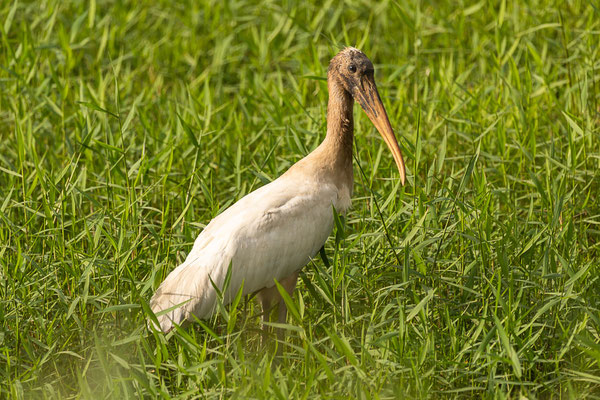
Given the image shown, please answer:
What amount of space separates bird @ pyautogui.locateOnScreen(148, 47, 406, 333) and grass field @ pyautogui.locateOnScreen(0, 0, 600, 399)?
0.14m

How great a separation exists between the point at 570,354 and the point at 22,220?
2.93m

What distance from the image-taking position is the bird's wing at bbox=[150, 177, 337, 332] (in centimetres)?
417

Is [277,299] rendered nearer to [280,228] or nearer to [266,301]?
[266,301]

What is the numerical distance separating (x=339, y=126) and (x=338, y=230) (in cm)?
76

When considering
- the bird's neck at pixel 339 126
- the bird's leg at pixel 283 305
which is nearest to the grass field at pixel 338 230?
the bird's leg at pixel 283 305

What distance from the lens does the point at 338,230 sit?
4.09 metres

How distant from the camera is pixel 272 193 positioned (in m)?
4.43

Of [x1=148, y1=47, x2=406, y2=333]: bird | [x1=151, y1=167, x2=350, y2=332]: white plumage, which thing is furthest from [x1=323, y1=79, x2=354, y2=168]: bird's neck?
[x1=151, y1=167, x2=350, y2=332]: white plumage

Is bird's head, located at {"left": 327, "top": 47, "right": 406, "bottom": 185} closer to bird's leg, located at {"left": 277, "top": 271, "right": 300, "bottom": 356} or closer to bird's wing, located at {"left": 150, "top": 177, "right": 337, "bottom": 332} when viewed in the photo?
bird's wing, located at {"left": 150, "top": 177, "right": 337, "bottom": 332}

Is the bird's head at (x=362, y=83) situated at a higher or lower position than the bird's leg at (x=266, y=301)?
higher

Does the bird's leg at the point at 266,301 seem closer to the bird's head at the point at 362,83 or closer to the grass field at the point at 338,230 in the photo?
the grass field at the point at 338,230

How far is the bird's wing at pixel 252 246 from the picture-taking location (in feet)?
13.7

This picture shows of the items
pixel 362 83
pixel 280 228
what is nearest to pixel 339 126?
pixel 362 83

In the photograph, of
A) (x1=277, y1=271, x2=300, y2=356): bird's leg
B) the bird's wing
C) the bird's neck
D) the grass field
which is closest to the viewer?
the grass field
